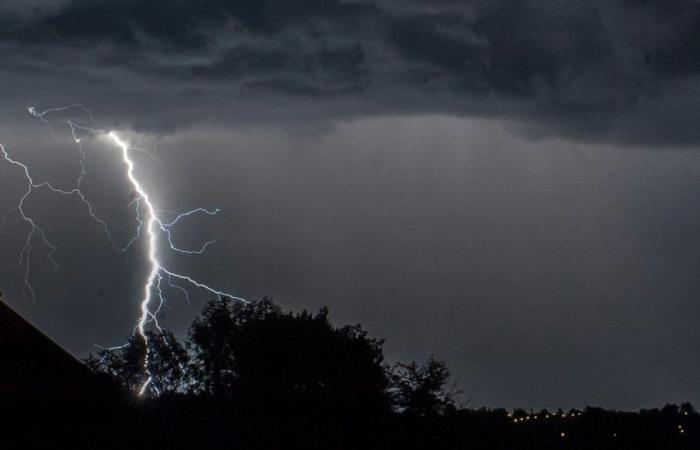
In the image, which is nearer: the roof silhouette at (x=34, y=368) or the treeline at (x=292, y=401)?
the roof silhouette at (x=34, y=368)

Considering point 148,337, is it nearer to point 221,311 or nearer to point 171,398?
point 221,311

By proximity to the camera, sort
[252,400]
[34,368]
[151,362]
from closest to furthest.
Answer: [34,368], [252,400], [151,362]

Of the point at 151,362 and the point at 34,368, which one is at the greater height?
the point at 151,362

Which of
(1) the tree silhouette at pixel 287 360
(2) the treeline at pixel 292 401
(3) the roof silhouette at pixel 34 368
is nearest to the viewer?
(3) the roof silhouette at pixel 34 368

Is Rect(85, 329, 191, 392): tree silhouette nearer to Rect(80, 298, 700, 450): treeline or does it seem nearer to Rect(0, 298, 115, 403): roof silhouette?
Rect(80, 298, 700, 450): treeline

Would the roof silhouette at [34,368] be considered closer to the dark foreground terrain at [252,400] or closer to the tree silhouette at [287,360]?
the dark foreground terrain at [252,400]

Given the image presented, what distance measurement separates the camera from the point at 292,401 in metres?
35.2

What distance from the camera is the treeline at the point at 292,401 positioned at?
31750mm

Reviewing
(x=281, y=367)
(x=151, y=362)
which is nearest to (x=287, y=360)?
(x=281, y=367)

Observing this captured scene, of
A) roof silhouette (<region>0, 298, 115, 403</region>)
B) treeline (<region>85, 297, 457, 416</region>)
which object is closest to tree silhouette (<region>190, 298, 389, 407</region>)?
treeline (<region>85, 297, 457, 416</region>)

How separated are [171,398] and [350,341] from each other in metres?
9.38

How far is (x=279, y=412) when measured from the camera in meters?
34.0

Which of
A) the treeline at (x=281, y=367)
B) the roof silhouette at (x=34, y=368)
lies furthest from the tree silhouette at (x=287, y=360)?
the roof silhouette at (x=34, y=368)

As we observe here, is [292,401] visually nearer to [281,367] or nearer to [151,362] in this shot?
[281,367]
